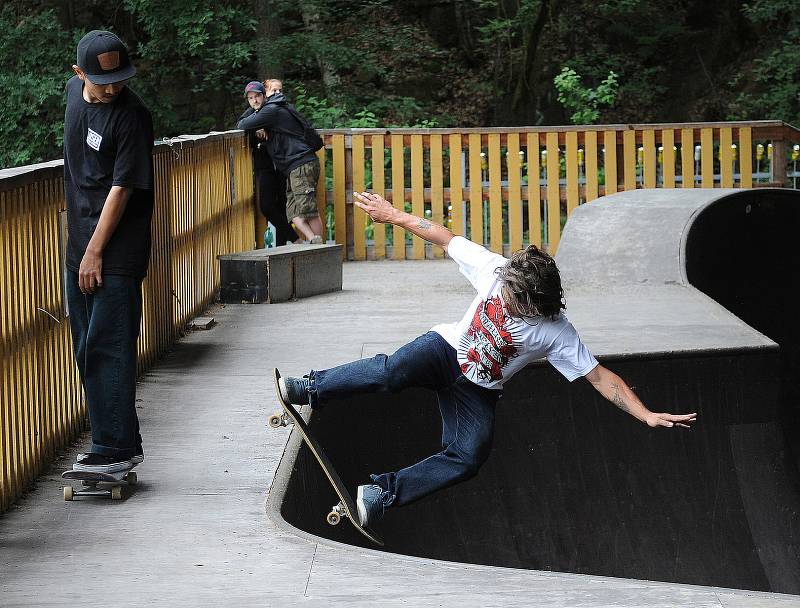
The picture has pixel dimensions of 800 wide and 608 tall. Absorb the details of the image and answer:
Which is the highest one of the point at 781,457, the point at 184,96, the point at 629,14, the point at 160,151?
the point at 629,14

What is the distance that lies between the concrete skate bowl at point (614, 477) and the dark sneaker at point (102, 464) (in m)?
1.23

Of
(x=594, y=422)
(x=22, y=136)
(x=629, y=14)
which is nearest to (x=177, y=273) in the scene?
(x=594, y=422)

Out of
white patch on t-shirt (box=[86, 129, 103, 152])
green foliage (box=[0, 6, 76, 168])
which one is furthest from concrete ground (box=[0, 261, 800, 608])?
green foliage (box=[0, 6, 76, 168])

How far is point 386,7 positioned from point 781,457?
66.9ft

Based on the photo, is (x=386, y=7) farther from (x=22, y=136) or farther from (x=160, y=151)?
(x=160, y=151)

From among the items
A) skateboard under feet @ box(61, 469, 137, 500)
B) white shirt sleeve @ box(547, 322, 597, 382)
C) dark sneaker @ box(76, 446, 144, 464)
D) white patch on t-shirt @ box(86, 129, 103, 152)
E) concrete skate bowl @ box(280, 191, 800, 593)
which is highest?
white patch on t-shirt @ box(86, 129, 103, 152)

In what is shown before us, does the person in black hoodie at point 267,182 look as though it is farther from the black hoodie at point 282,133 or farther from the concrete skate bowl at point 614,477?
the concrete skate bowl at point 614,477

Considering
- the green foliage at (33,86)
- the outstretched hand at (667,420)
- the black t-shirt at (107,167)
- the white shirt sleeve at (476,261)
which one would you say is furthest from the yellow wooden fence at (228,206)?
the green foliage at (33,86)

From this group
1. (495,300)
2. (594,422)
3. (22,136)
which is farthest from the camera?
(22,136)

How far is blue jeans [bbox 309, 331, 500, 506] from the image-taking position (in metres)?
5.11

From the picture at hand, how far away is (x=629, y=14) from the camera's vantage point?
2572 cm

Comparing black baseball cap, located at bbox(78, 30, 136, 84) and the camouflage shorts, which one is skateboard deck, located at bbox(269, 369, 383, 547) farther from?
the camouflage shorts

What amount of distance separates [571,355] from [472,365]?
407mm

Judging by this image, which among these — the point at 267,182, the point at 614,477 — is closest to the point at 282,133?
the point at 267,182
